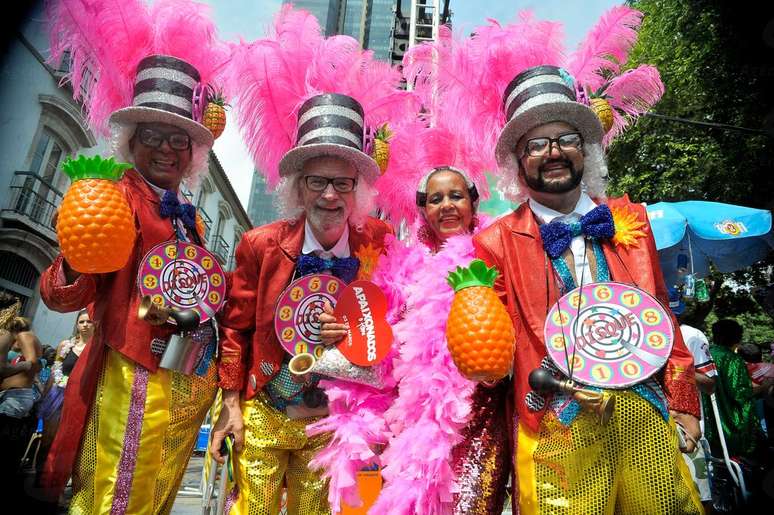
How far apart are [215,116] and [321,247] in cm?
78

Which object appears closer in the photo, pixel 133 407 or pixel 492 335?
pixel 492 335

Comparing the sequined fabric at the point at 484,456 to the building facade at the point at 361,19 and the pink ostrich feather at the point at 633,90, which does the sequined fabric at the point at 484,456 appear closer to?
the pink ostrich feather at the point at 633,90

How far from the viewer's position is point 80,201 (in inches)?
64.7

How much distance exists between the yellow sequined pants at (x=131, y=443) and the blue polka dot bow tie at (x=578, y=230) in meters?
1.52

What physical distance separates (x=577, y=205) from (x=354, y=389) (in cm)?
118

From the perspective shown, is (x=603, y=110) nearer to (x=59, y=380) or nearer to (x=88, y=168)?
(x=88, y=168)

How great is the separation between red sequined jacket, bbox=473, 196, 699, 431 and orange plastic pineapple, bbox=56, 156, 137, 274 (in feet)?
4.20

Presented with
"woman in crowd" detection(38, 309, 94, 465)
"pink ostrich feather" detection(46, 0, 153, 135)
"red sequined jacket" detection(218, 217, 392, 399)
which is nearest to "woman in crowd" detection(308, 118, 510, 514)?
"red sequined jacket" detection(218, 217, 392, 399)

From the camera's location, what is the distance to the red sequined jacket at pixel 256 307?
6.97 feet

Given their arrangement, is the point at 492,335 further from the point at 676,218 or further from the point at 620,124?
the point at 676,218

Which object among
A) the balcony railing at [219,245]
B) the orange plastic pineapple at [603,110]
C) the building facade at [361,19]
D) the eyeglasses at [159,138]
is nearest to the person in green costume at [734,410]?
the orange plastic pineapple at [603,110]

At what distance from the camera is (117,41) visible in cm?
224

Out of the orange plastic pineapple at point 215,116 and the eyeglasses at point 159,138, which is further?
the orange plastic pineapple at point 215,116

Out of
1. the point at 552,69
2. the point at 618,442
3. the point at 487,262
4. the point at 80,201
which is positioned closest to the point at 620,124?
the point at 552,69
